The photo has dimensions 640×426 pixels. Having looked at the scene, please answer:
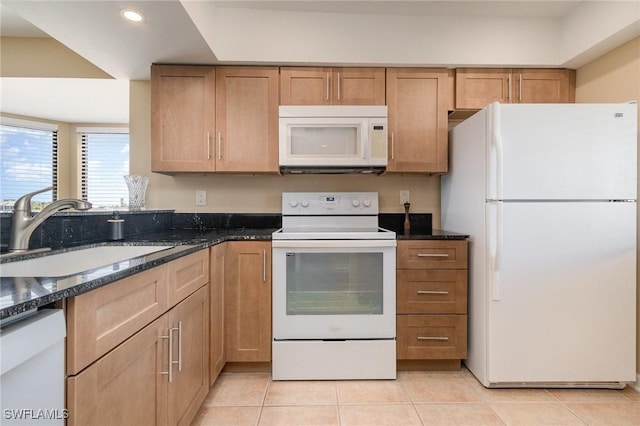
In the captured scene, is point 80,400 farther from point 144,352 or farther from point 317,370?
point 317,370

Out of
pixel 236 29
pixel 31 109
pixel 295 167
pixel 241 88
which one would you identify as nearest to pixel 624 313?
pixel 295 167

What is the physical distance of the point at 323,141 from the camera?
2141mm

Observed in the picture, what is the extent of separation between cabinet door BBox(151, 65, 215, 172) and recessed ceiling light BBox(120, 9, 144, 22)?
0.50 m

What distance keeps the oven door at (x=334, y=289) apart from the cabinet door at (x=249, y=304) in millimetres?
66

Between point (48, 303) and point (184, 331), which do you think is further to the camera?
point (184, 331)

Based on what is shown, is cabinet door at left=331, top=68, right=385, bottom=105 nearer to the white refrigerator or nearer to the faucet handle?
the white refrigerator

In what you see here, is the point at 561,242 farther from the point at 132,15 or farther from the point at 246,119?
the point at 132,15

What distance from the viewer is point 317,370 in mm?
1900

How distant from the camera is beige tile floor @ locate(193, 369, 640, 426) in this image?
1.56m

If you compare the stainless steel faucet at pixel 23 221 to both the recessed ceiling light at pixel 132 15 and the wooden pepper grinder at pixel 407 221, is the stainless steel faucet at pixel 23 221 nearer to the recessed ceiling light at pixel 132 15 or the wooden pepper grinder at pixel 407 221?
the recessed ceiling light at pixel 132 15

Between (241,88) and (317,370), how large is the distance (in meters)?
1.92

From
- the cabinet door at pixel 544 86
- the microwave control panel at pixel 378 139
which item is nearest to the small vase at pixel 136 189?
the microwave control panel at pixel 378 139

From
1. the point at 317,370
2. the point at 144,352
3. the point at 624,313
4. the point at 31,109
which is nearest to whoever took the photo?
the point at 144,352

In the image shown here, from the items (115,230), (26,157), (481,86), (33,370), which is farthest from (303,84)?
(26,157)
